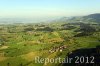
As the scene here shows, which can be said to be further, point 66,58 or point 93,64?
point 66,58

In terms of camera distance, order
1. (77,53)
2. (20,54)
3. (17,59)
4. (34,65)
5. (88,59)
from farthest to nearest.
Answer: (20,54) → (17,59) → (77,53) → (34,65) → (88,59)

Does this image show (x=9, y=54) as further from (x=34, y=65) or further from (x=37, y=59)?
(x=34, y=65)

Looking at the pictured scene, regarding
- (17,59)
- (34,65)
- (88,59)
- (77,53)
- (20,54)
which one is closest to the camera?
(88,59)

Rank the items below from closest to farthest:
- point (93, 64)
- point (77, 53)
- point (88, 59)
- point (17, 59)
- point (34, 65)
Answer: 1. point (93, 64)
2. point (88, 59)
3. point (34, 65)
4. point (77, 53)
5. point (17, 59)

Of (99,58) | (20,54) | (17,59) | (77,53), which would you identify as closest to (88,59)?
(99,58)

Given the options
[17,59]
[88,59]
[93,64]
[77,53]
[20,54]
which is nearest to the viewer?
[93,64]

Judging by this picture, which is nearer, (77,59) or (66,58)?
(77,59)

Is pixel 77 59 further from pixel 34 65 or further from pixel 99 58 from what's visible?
pixel 34 65

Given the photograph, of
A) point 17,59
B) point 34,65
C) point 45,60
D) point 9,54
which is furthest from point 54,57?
point 9,54
